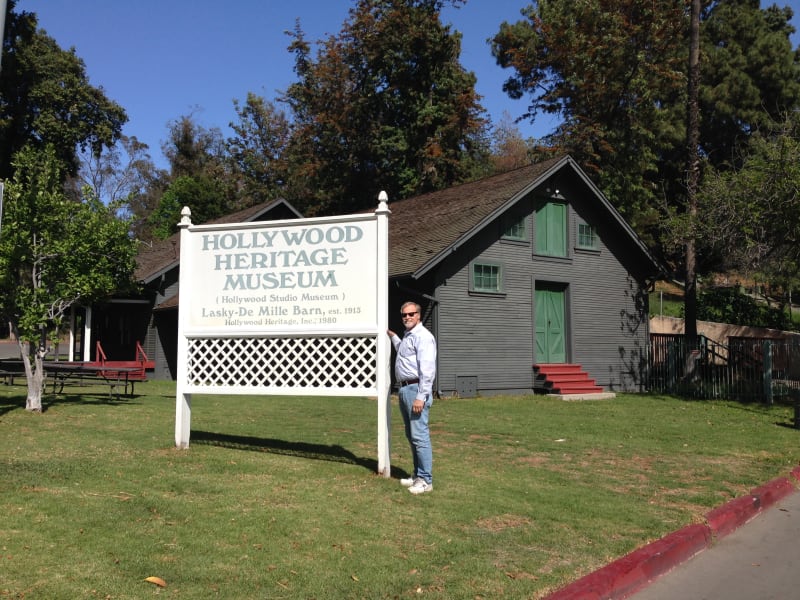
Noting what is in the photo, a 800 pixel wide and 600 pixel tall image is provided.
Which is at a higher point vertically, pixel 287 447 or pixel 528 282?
pixel 528 282

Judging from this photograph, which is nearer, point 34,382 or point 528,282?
point 34,382

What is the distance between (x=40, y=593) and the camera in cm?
405

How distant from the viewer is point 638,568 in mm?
4996

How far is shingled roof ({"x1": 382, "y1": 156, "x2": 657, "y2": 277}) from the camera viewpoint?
18047 millimetres

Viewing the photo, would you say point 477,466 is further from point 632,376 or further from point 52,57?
point 52,57

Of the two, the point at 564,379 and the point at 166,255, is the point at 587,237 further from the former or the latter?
the point at 166,255

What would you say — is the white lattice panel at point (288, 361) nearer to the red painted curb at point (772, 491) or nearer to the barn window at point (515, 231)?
the red painted curb at point (772, 491)

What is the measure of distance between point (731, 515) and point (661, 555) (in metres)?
1.67

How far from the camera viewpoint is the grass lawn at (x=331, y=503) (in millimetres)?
4484

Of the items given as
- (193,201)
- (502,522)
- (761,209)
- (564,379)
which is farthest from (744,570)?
(193,201)

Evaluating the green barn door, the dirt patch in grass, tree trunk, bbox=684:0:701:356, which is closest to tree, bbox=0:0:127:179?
the green barn door

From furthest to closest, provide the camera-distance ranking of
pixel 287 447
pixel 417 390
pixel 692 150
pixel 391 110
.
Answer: pixel 391 110, pixel 692 150, pixel 287 447, pixel 417 390

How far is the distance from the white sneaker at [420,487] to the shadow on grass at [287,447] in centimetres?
89

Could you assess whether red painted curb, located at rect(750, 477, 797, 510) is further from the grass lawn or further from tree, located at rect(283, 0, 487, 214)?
tree, located at rect(283, 0, 487, 214)
